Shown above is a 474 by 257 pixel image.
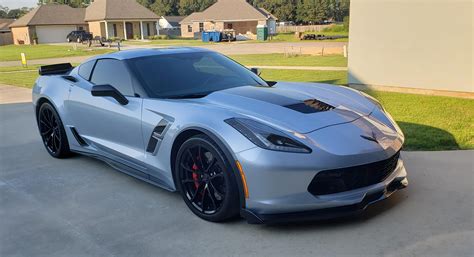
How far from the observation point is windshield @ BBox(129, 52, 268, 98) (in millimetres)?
4242

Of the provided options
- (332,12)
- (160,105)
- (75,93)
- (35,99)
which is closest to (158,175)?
(160,105)

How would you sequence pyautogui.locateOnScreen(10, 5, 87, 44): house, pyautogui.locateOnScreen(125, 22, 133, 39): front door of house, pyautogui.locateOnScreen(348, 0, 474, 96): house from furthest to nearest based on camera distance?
pyautogui.locateOnScreen(125, 22, 133, 39): front door of house → pyautogui.locateOnScreen(10, 5, 87, 44): house → pyautogui.locateOnScreen(348, 0, 474, 96): house

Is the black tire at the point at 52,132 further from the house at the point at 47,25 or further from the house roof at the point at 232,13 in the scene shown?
the house roof at the point at 232,13

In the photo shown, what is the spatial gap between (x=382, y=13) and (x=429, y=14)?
100 cm

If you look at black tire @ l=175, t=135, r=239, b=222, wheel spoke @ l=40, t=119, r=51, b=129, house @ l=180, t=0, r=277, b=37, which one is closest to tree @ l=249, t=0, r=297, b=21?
house @ l=180, t=0, r=277, b=37

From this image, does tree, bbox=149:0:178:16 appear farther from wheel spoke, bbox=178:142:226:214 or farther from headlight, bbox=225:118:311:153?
headlight, bbox=225:118:311:153

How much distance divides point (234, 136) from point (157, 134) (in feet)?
3.03

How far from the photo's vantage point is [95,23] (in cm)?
6303

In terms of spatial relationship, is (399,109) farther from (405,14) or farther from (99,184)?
(99,184)

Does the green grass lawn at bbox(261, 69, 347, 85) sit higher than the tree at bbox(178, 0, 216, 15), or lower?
lower

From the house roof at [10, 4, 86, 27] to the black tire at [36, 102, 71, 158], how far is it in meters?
62.2

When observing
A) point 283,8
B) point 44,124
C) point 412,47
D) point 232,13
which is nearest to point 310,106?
point 44,124

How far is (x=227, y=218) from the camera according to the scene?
349 cm

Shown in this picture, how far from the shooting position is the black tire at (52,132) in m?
5.45
